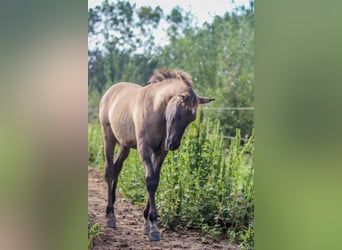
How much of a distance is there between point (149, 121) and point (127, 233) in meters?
0.97

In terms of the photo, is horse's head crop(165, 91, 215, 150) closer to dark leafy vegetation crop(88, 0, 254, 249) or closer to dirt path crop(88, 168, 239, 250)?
dark leafy vegetation crop(88, 0, 254, 249)

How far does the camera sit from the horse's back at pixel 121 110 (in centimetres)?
436

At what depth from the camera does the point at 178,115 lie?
421cm

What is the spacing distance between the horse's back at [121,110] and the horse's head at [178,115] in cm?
33

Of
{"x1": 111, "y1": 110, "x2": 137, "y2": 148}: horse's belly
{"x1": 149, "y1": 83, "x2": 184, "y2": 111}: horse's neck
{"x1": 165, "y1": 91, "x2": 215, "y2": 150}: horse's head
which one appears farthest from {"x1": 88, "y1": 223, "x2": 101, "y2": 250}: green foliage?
{"x1": 149, "y1": 83, "x2": 184, "y2": 111}: horse's neck

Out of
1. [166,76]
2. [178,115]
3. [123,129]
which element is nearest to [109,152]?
[123,129]

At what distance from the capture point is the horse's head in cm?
421

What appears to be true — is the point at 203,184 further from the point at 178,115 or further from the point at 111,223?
the point at 111,223

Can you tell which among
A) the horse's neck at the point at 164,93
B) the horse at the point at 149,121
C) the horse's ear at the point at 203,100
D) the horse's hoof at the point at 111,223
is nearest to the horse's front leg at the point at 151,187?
the horse at the point at 149,121

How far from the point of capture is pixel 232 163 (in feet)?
14.5

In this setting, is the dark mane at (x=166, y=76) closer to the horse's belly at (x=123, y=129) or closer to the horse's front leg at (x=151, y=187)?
the horse's belly at (x=123, y=129)
